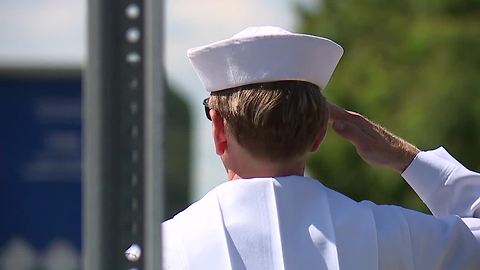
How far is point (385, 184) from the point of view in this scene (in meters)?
20.9

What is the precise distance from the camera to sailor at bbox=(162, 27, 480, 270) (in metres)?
3.19

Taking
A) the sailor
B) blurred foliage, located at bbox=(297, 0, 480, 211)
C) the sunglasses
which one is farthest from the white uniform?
blurred foliage, located at bbox=(297, 0, 480, 211)

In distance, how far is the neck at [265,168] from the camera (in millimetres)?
3268

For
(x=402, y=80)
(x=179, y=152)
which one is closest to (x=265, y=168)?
(x=179, y=152)

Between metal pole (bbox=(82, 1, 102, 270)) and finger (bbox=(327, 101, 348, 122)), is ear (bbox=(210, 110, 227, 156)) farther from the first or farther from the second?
metal pole (bbox=(82, 1, 102, 270))

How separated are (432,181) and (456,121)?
605 inches

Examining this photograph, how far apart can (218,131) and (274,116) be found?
15cm

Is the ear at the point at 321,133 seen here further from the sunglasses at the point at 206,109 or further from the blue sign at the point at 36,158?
the blue sign at the point at 36,158

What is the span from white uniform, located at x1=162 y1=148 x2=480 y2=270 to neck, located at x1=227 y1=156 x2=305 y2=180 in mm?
20

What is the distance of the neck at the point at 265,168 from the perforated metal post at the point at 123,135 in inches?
46.1

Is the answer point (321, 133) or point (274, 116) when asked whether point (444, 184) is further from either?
point (274, 116)

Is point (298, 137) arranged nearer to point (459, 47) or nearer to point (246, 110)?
point (246, 110)

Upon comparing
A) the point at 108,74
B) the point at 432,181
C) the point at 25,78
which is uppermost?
the point at 108,74

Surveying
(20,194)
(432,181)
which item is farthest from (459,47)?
(432,181)
